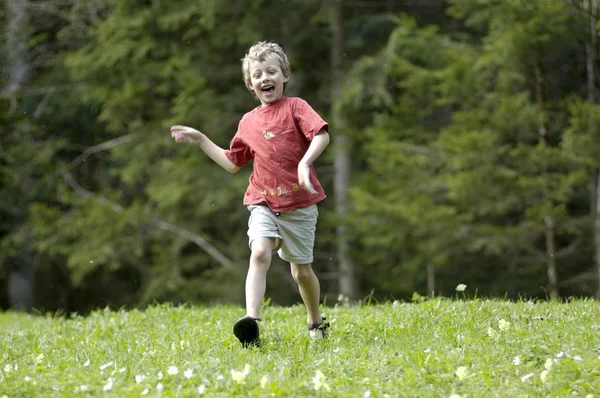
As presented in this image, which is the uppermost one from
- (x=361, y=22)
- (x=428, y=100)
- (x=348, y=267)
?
(x=361, y=22)

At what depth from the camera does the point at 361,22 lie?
15.8 metres

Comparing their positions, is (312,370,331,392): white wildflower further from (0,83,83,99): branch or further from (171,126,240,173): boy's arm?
(0,83,83,99): branch

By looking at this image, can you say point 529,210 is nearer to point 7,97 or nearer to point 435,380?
point 435,380

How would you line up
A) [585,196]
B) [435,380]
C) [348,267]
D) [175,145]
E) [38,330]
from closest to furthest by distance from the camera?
[435,380] → [38,330] → [585,196] → [348,267] → [175,145]

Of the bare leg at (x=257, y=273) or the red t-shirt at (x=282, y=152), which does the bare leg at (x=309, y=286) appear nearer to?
the bare leg at (x=257, y=273)

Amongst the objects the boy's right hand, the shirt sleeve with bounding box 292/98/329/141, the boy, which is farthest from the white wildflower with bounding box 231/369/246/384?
the boy's right hand

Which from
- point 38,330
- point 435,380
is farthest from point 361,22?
point 435,380

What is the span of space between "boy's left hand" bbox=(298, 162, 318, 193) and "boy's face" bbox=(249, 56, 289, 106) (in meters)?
0.68

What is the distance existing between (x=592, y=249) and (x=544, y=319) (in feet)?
26.4

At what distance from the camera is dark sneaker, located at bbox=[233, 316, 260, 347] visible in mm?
5199

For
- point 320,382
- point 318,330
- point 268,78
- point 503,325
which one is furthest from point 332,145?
point 320,382

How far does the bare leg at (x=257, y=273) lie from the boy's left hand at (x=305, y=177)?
52 centimetres

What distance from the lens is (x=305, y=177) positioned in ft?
16.5

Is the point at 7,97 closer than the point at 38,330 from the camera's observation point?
No
